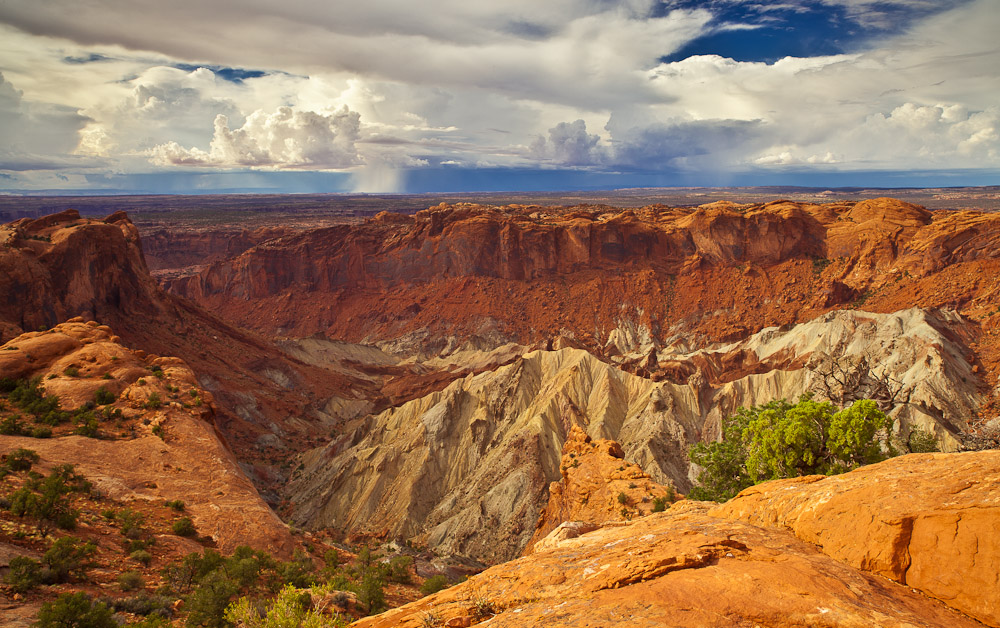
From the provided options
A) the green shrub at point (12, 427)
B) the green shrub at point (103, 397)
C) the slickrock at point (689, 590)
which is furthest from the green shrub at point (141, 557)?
the green shrub at point (103, 397)

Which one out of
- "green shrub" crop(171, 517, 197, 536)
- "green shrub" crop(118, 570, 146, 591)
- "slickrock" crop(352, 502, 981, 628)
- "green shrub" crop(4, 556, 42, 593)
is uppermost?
"slickrock" crop(352, 502, 981, 628)

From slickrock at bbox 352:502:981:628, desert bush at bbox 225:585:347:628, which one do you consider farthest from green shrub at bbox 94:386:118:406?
slickrock at bbox 352:502:981:628

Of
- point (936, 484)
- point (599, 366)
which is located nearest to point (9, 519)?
point (936, 484)

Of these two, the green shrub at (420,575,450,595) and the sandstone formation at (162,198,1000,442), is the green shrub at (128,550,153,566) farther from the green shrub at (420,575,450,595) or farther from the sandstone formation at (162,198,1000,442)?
the sandstone formation at (162,198,1000,442)

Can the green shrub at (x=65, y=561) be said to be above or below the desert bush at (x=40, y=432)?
below

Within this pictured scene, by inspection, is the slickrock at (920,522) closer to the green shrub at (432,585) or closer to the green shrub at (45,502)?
the green shrub at (432,585)
